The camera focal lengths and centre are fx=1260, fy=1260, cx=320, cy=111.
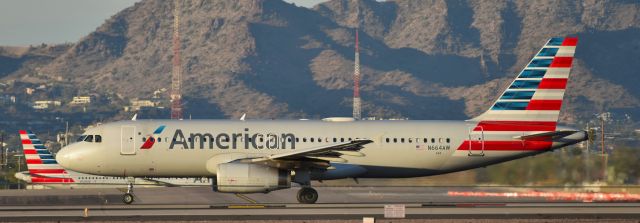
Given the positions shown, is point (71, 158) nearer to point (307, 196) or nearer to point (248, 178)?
point (248, 178)

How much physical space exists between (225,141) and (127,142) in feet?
12.3

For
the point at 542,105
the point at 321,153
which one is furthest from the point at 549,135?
the point at 321,153

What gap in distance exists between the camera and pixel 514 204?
47.8 metres

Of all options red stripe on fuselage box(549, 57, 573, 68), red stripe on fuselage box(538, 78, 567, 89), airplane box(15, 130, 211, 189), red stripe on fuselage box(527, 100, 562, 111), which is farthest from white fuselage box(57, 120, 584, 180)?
airplane box(15, 130, 211, 189)

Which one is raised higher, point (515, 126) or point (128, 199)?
point (515, 126)

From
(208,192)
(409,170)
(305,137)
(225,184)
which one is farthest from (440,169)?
(208,192)

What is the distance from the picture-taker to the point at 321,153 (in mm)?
46406

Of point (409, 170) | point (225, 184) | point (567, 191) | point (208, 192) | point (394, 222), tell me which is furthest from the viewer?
point (208, 192)

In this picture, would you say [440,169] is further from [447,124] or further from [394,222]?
[394,222]

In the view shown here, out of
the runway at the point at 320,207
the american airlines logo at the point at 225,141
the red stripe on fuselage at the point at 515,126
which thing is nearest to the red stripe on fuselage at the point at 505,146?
the red stripe on fuselage at the point at 515,126

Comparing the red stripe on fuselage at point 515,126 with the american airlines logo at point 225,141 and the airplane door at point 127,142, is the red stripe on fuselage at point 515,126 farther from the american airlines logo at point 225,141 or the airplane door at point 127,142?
the airplane door at point 127,142

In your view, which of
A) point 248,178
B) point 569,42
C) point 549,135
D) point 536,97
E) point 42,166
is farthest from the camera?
point 42,166

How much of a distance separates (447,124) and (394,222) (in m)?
12.3

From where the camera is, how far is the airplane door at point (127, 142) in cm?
4800
